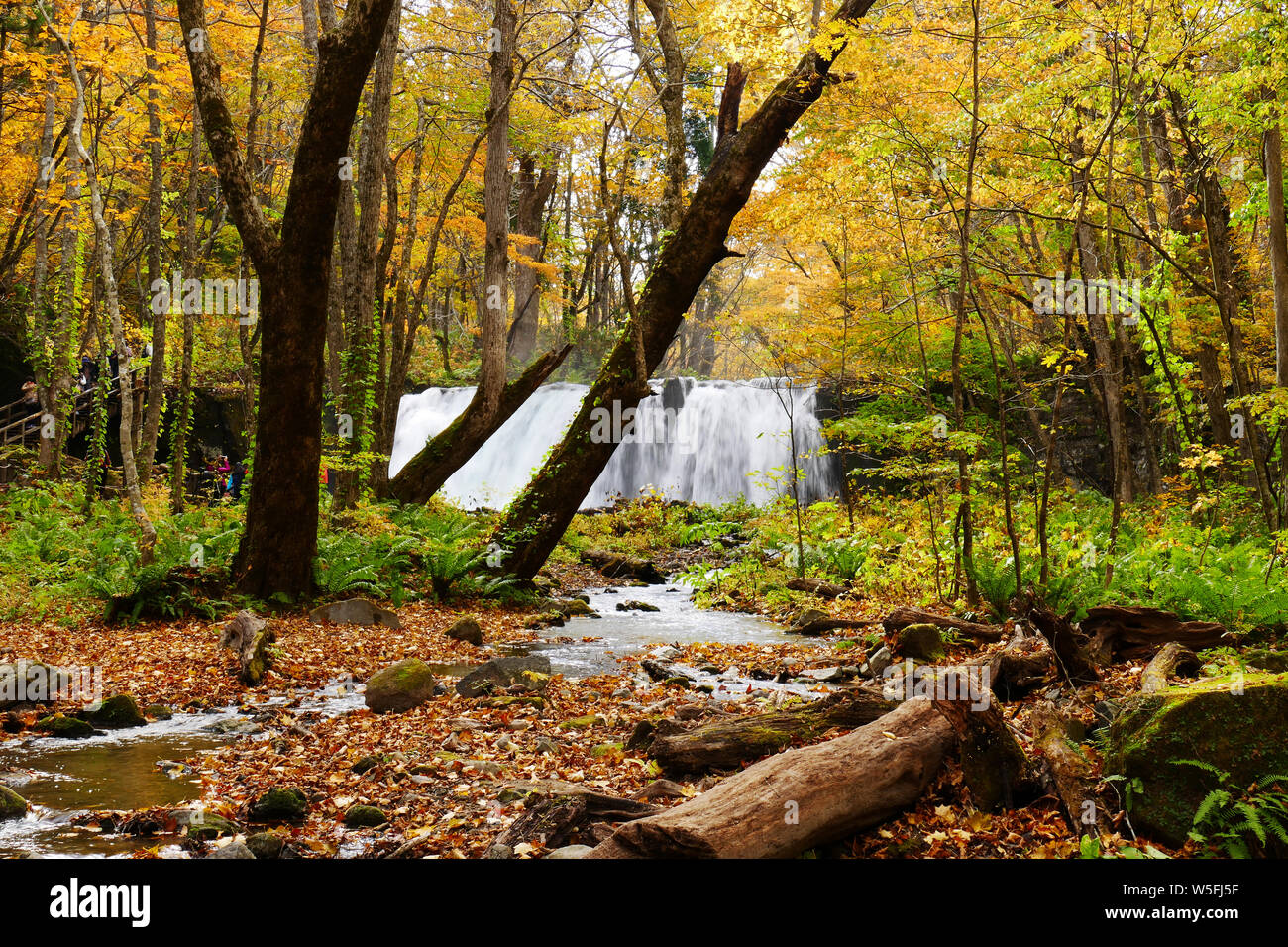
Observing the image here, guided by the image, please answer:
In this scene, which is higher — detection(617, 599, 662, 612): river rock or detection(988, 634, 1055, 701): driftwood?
detection(988, 634, 1055, 701): driftwood

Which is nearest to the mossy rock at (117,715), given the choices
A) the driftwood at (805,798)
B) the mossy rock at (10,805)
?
the mossy rock at (10,805)

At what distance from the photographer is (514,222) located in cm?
2686

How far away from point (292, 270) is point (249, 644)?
3.41 metres

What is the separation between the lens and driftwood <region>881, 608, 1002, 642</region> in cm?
620

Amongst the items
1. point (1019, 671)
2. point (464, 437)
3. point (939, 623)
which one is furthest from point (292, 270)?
point (1019, 671)

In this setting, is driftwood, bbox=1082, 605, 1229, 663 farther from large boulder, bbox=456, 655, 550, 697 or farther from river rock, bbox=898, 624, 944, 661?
large boulder, bbox=456, 655, 550, 697

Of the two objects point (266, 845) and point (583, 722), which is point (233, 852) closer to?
point (266, 845)

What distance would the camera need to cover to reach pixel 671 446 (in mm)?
23281

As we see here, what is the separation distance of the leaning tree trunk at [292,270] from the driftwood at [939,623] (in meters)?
5.53

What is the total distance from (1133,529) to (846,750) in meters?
9.05

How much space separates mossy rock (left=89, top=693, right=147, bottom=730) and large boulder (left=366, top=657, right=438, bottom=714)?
138cm

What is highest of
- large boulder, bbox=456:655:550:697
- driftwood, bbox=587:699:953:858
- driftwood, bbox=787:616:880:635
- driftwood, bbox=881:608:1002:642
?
driftwood, bbox=587:699:953:858

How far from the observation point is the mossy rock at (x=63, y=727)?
4.83 metres

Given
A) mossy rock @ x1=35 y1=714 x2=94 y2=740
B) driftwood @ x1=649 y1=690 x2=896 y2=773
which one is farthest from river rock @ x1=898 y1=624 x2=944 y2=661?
mossy rock @ x1=35 y1=714 x2=94 y2=740
